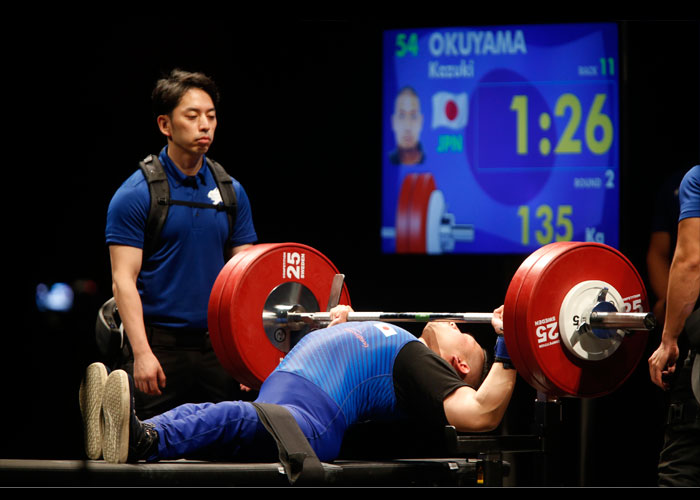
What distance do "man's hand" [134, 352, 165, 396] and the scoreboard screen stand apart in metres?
2.10

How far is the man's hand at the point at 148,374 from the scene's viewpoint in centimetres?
338

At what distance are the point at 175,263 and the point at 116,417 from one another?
3.63 ft

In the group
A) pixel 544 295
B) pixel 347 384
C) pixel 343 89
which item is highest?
pixel 343 89

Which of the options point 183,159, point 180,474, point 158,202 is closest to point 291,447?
point 180,474

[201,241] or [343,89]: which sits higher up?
[343,89]

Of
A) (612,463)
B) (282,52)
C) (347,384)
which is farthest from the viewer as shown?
(282,52)

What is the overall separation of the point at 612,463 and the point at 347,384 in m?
2.41

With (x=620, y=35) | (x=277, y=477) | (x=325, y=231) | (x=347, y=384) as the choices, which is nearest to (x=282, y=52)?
(x=325, y=231)

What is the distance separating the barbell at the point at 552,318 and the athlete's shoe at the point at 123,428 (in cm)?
85

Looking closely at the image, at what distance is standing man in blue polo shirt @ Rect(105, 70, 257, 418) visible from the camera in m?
3.46

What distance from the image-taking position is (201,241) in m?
3.63

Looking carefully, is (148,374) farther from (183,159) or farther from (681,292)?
(681,292)

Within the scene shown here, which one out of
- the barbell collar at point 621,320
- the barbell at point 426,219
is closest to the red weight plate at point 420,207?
the barbell at point 426,219

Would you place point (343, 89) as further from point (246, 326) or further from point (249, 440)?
point (249, 440)
